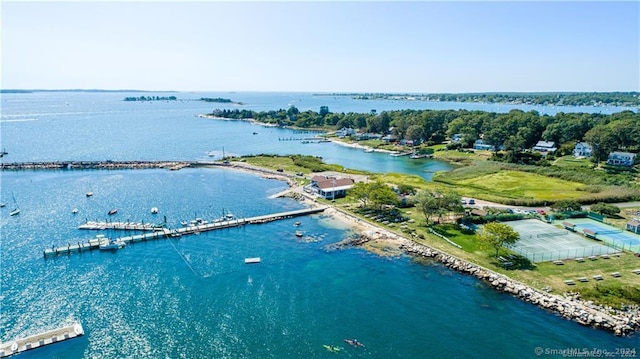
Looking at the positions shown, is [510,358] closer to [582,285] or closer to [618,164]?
[582,285]

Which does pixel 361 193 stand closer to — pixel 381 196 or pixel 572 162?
pixel 381 196

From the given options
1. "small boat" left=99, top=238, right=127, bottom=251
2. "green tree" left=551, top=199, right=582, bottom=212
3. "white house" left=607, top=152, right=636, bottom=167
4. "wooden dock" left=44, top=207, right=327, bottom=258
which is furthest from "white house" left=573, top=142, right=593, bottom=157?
"small boat" left=99, top=238, right=127, bottom=251

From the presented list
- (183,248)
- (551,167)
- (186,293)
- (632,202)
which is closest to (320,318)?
(186,293)

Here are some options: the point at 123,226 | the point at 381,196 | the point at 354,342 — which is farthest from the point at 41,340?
the point at 381,196

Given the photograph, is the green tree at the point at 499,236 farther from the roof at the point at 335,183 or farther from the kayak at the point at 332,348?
the roof at the point at 335,183

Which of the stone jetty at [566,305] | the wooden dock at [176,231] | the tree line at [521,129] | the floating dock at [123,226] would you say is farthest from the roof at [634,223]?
the floating dock at [123,226]

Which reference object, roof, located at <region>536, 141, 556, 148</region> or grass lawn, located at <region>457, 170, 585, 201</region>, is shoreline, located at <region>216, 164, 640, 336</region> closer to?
grass lawn, located at <region>457, 170, 585, 201</region>
